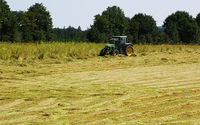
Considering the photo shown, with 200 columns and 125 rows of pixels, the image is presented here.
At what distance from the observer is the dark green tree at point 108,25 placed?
174 feet

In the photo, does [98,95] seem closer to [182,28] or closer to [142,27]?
[142,27]

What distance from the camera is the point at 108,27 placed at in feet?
184

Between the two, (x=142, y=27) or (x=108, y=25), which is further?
(x=142, y=27)

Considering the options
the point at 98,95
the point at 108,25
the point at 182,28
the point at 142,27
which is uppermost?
the point at 108,25

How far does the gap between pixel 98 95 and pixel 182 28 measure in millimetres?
56626

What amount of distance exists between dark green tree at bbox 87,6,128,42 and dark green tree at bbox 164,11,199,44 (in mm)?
7521

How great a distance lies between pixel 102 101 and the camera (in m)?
10.8

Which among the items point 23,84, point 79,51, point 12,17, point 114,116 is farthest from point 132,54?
point 12,17

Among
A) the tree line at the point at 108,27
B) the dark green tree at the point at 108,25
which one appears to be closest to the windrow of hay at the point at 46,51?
the tree line at the point at 108,27

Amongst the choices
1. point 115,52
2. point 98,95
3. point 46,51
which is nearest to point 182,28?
point 115,52

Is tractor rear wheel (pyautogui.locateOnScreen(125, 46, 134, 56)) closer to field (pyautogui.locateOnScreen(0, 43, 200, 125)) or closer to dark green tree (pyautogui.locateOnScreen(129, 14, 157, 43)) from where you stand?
field (pyautogui.locateOnScreen(0, 43, 200, 125))

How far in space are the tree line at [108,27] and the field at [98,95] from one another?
25680 millimetres

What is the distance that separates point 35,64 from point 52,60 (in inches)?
93.5

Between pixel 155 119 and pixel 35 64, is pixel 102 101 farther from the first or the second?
pixel 35 64
